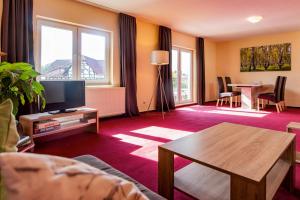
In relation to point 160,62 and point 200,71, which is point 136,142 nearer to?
point 160,62

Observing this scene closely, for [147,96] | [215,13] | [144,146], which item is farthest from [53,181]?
[147,96]

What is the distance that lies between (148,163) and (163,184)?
0.81 metres

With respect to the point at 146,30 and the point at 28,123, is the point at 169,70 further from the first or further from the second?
the point at 28,123

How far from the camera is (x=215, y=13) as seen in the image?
15.0 feet

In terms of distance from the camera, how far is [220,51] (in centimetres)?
801

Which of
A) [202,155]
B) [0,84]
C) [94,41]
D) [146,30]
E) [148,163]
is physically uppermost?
[146,30]

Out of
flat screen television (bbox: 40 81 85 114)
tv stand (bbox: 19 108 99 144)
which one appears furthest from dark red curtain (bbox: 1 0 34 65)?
tv stand (bbox: 19 108 99 144)

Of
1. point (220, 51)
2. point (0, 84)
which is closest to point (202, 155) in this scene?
point (0, 84)

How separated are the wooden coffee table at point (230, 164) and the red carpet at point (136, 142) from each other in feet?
0.79

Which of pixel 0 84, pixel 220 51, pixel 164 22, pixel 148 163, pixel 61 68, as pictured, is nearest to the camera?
pixel 0 84

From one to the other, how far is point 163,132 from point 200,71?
4.26m

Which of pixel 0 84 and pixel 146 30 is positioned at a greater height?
pixel 146 30

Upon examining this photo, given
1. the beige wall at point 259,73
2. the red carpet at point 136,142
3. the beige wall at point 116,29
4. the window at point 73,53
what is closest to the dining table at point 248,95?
the beige wall at point 259,73

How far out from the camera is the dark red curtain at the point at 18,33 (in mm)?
2922
